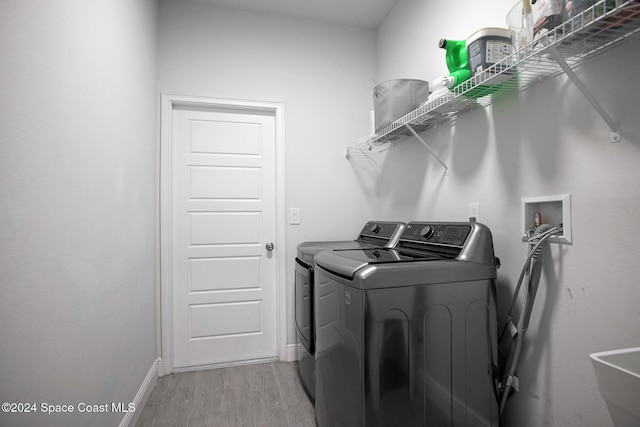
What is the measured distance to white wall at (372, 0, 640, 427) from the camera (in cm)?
97

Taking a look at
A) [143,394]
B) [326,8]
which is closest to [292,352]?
[143,394]

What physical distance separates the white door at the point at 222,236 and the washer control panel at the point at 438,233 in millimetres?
1236

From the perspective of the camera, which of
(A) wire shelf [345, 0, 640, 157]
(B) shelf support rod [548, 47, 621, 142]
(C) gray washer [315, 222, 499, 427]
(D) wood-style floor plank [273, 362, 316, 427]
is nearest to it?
(A) wire shelf [345, 0, 640, 157]

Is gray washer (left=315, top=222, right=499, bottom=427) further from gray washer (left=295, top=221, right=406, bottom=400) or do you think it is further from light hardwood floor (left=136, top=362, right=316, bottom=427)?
light hardwood floor (left=136, top=362, right=316, bottom=427)

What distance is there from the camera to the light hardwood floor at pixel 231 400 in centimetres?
176

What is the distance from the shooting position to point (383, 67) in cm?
267

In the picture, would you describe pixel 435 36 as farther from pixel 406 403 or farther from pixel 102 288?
pixel 102 288

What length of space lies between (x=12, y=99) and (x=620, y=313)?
6.15 ft

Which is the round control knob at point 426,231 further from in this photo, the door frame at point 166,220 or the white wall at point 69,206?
the door frame at point 166,220

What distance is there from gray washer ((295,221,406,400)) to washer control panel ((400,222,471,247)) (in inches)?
6.1

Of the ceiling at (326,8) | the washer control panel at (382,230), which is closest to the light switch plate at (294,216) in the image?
the washer control panel at (382,230)

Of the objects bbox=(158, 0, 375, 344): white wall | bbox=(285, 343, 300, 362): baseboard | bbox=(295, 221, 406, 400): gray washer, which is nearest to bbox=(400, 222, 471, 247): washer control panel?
bbox=(295, 221, 406, 400): gray washer

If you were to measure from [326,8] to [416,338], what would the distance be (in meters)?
2.50

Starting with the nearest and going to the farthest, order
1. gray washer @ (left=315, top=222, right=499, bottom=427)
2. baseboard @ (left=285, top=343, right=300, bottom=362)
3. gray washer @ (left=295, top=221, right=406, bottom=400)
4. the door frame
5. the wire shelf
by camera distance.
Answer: the wire shelf < gray washer @ (left=315, top=222, right=499, bottom=427) < gray washer @ (left=295, top=221, right=406, bottom=400) < the door frame < baseboard @ (left=285, top=343, right=300, bottom=362)
